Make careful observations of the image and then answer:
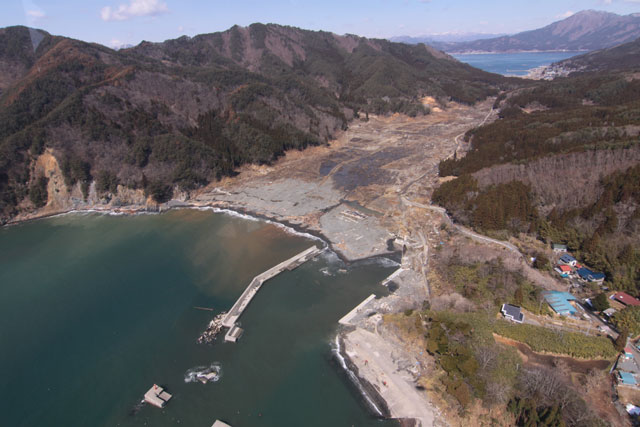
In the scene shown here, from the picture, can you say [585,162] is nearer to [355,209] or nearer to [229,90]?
[355,209]

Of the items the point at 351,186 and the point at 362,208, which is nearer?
the point at 362,208

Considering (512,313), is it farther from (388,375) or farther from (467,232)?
(467,232)

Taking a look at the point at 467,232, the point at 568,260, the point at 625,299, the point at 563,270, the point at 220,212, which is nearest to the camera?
the point at 625,299

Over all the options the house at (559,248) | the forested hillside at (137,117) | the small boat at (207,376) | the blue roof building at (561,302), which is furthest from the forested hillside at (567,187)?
the forested hillside at (137,117)

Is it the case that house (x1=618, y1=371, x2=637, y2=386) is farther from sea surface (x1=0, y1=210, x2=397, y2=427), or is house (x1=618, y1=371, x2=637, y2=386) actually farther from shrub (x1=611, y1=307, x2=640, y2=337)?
sea surface (x1=0, y1=210, x2=397, y2=427)

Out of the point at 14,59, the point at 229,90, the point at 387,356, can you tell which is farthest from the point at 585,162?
the point at 14,59

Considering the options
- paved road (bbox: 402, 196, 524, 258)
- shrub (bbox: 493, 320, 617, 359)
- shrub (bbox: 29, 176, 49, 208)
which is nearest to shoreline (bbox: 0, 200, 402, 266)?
shrub (bbox: 29, 176, 49, 208)

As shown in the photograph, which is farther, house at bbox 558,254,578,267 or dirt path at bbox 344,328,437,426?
house at bbox 558,254,578,267

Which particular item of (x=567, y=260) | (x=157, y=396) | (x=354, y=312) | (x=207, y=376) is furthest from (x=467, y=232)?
(x=157, y=396)
